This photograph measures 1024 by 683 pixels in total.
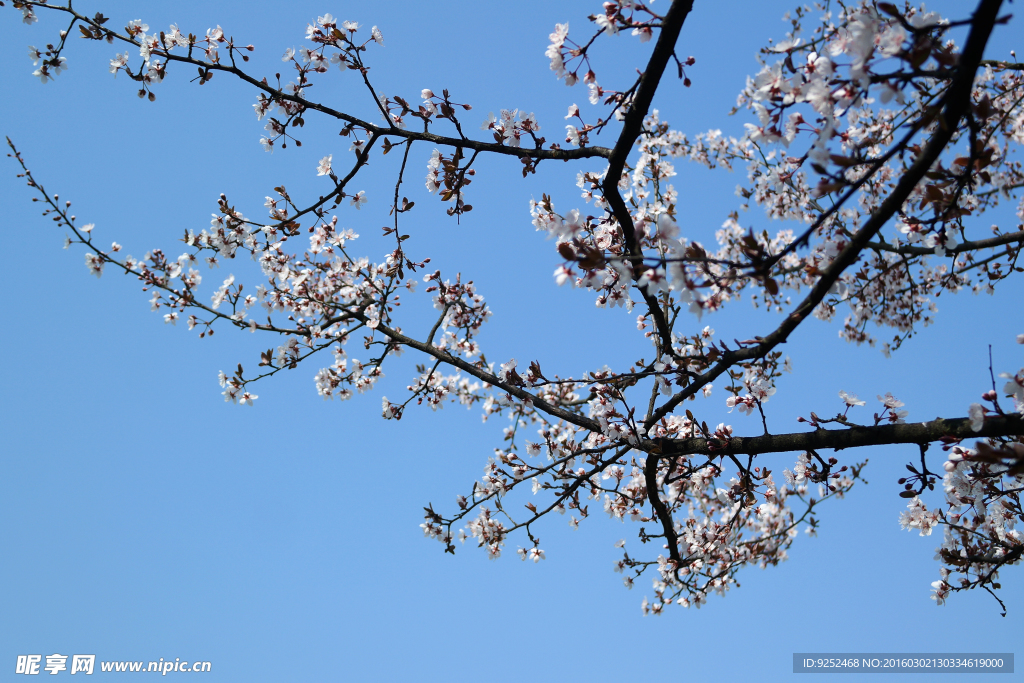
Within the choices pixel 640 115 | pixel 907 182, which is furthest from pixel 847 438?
pixel 640 115

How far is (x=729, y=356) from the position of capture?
2631 mm

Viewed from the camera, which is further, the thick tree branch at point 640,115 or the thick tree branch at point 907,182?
the thick tree branch at point 640,115

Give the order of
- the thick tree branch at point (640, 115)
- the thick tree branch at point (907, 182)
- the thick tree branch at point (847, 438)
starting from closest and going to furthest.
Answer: the thick tree branch at point (907, 182), the thick tree branch at point (640, 115), the thick tree branch at point (847, 438)

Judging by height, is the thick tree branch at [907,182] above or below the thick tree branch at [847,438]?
above

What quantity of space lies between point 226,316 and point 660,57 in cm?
467

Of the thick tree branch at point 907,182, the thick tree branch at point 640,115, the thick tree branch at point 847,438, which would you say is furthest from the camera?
the thick tree branch at point 847,438

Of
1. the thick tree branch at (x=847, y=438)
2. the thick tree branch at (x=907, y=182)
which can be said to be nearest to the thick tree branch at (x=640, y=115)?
the thick tree branch at (x=907, y=182)

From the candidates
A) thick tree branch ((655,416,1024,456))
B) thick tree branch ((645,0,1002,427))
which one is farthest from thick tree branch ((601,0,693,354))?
thick tree branch ((655,416,1024,456))

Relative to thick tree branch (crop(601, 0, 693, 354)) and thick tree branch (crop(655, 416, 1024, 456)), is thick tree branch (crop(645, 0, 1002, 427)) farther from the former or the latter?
thick tree branch (crop(655, 416, 1024, 456))

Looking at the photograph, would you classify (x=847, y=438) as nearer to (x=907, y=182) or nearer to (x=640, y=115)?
(x=907, y=182)

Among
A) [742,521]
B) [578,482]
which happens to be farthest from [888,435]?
[742,521]

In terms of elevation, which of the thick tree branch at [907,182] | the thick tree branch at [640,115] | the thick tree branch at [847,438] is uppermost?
the thick tree branch at [640,115]

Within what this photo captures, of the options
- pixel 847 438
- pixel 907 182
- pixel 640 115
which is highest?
pixel 640 115

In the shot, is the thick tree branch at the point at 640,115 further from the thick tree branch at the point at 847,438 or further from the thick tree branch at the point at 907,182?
the thick tree branch at the point at 847,438
